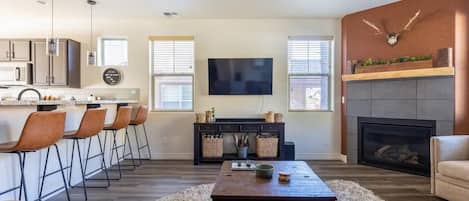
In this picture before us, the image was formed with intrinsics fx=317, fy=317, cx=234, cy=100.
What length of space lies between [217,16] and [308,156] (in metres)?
2.87

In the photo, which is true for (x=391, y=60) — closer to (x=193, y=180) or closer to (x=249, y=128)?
(x=249, y=128)

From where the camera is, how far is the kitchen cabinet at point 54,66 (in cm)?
522

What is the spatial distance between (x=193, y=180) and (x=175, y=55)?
2420mm

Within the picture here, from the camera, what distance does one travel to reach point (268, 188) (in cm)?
231

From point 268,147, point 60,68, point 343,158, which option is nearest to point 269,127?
point 268,147

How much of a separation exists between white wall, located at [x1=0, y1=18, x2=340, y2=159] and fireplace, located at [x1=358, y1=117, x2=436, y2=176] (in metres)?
0.58

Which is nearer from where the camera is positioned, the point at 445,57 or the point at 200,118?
the point at 445,57

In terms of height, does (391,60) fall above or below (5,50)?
below

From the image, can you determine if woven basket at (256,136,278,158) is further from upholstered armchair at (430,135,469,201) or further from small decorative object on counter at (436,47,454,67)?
small decorative object on counter at (436,47,454,67)

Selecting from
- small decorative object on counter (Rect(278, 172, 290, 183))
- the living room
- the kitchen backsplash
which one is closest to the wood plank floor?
the living room

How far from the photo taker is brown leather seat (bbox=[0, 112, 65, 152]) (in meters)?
2.46

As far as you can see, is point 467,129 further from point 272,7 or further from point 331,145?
point 272,7

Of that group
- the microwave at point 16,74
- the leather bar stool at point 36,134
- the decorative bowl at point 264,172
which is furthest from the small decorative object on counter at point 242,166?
the microwave at point 16,74

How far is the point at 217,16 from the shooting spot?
5344 millimetres
